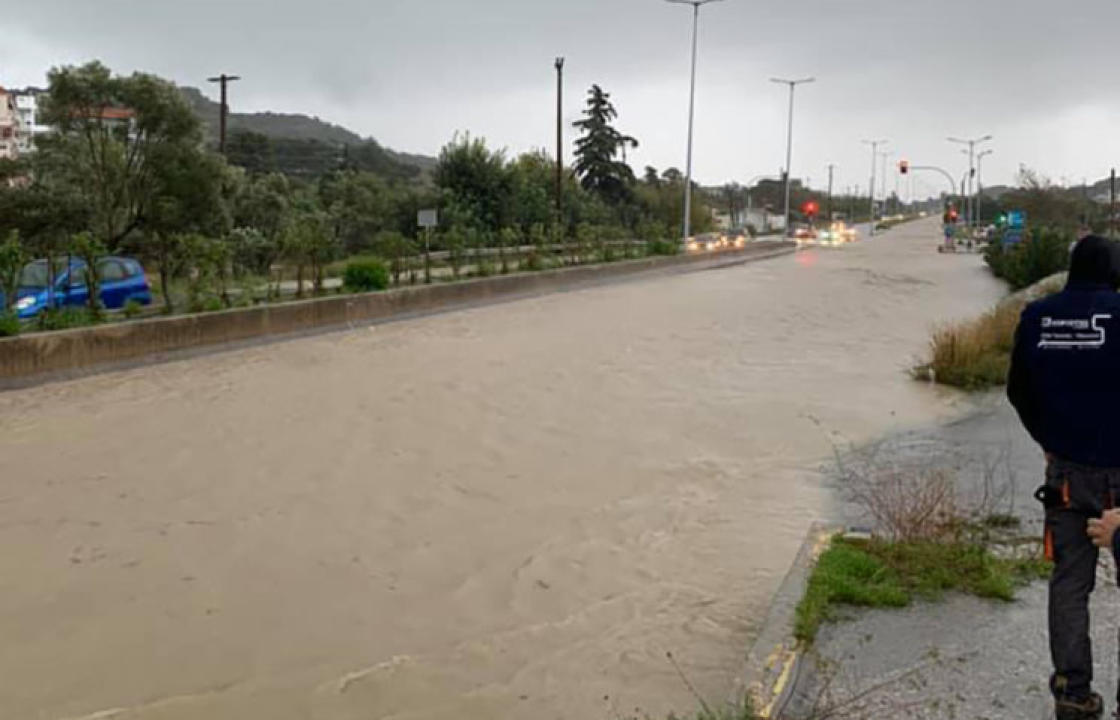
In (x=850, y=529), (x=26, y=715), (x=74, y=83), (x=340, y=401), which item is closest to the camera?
(x=26, y=715)

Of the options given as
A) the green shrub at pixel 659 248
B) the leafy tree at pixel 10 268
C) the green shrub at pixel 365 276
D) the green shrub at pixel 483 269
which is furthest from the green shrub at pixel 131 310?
the green shrub at pixel 659 248

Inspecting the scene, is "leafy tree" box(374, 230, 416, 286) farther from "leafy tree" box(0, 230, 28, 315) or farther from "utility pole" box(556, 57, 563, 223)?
"utility pole" box(556, 57, 563, 223)

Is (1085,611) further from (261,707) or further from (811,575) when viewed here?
(261,707)

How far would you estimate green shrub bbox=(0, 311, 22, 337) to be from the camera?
43.8ft

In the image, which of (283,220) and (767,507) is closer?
(767,507)

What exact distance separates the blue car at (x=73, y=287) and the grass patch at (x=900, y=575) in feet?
41.1

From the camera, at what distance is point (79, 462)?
1007 centimetres

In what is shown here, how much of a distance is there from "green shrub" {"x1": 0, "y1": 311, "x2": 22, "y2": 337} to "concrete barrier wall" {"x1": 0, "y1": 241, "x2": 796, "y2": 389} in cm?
21

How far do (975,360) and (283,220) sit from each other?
26701 millimetres

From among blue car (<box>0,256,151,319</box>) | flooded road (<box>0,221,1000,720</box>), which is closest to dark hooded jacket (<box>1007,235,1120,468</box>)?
flooded road (<box>0,221,1000,720</box>)

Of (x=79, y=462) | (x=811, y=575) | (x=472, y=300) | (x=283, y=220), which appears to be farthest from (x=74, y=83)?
(x=811, y=575)

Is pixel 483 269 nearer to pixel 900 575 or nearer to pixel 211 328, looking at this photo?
pixel 211 328

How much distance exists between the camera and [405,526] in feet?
26.9

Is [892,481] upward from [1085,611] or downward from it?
downward
